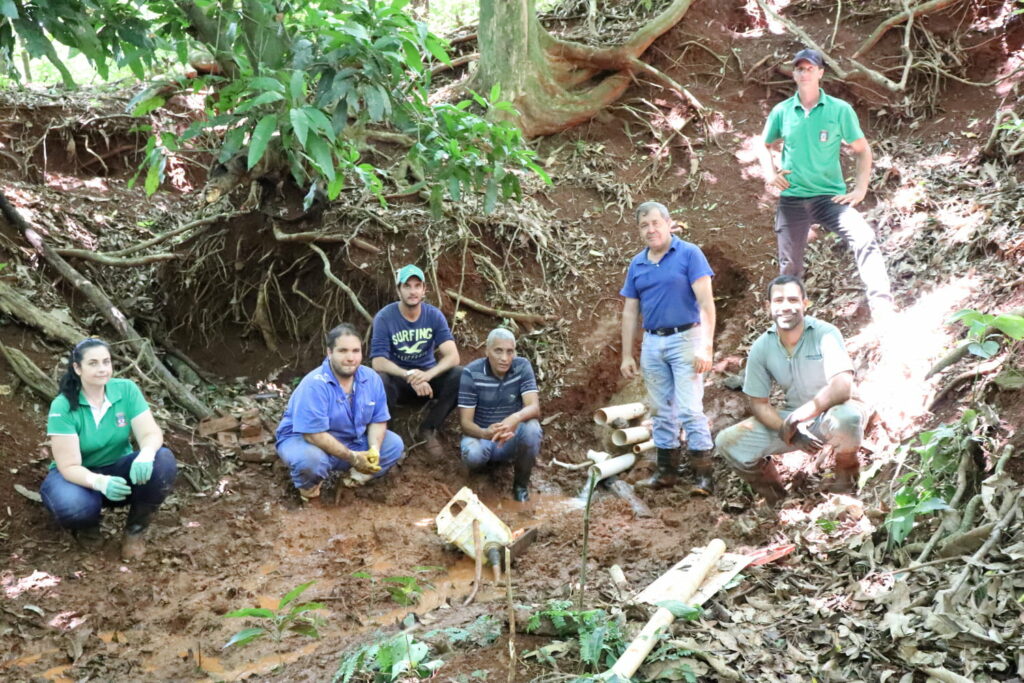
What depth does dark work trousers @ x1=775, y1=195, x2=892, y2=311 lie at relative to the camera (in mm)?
5973

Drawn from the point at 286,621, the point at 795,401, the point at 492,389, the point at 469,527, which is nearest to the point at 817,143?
the point at 795,401

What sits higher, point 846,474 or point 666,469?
point 846,474

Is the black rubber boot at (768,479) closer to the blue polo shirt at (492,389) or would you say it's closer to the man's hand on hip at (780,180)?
the blue polo shirt at (492,389)

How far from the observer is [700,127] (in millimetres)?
9102

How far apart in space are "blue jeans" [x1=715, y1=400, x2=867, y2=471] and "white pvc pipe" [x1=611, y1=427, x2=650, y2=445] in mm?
1252

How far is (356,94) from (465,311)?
12.3ft

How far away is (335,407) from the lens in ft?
19.2

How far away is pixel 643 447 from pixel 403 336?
197 cm

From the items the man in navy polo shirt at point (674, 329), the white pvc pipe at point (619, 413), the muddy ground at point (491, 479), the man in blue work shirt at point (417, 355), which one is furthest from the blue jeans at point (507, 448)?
the man in navy polo shirt at point (674, 329)

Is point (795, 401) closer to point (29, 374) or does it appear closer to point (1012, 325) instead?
point (1012, 325)

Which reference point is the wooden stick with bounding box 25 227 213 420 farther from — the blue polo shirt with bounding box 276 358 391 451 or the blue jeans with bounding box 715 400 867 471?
the blue jeans with bounding box 715 400 867 471

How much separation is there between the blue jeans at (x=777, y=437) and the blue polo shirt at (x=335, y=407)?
2.31 meters

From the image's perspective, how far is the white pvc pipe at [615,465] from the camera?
6.27 m


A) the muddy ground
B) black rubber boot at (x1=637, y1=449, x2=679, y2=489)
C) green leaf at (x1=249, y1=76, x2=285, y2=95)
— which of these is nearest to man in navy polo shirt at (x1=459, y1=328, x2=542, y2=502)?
the muddy ground
